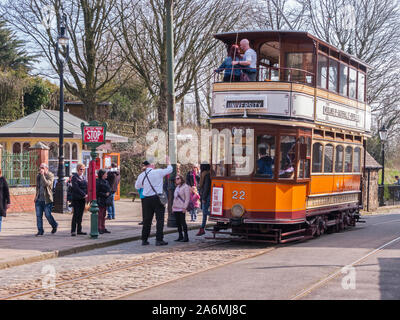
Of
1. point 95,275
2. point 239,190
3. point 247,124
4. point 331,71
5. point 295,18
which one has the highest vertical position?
point 295,18

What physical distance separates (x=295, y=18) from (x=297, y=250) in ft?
86.9

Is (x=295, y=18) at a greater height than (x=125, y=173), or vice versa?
(x=295, y=18)

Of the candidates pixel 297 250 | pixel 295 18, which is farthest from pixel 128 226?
pixel 295 18

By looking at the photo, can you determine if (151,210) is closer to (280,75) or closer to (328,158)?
(280,75)

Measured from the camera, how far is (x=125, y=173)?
34.9 meters

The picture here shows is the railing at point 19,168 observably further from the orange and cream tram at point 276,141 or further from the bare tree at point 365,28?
the bare tree at point 365,28

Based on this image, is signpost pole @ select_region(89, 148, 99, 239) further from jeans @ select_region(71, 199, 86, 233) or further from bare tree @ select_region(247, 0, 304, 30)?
bare tree @ select_region(247, 0, 304, 30)

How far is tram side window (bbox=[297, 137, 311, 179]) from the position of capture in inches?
588

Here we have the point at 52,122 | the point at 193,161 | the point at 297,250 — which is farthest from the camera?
the point at 193,161

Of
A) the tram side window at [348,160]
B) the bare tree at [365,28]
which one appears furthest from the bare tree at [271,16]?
the tram side window at [348,160]

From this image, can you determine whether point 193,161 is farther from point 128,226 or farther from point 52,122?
point 128,226

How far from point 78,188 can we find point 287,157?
507 cm

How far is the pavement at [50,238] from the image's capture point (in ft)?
41.6
